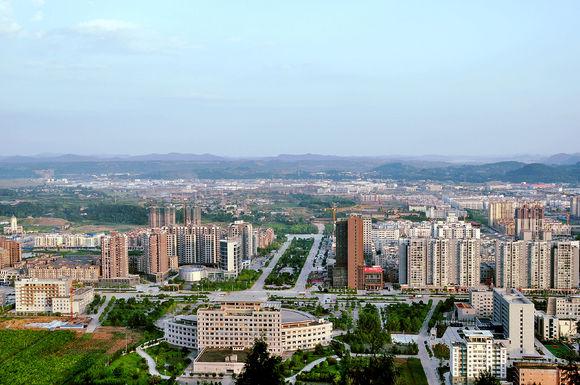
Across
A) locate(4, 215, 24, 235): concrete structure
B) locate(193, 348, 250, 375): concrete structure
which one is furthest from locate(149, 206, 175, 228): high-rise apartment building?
locate(193, 348, 250, 375): concrete structure

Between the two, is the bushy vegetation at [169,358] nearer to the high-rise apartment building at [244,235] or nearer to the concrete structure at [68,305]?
the concrete structure at [68,305]

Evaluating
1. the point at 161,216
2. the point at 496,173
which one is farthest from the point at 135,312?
the point at 496,173

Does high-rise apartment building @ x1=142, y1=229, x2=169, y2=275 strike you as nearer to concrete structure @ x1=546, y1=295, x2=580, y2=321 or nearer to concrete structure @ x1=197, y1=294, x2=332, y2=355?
concrete structure @ x1=197, y1=294, x2=332, y2=355

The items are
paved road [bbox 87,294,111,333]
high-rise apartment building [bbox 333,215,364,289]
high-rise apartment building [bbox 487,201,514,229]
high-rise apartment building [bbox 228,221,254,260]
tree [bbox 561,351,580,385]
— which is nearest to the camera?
tree [bbox 561,351,580,385]

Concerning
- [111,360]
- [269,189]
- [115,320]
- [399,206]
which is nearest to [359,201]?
[399,206]

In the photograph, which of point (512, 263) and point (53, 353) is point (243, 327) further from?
point (512, 263)

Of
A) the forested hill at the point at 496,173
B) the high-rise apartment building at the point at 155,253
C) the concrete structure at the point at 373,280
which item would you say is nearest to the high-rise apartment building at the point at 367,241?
the concrete structure at the point at 373,280
